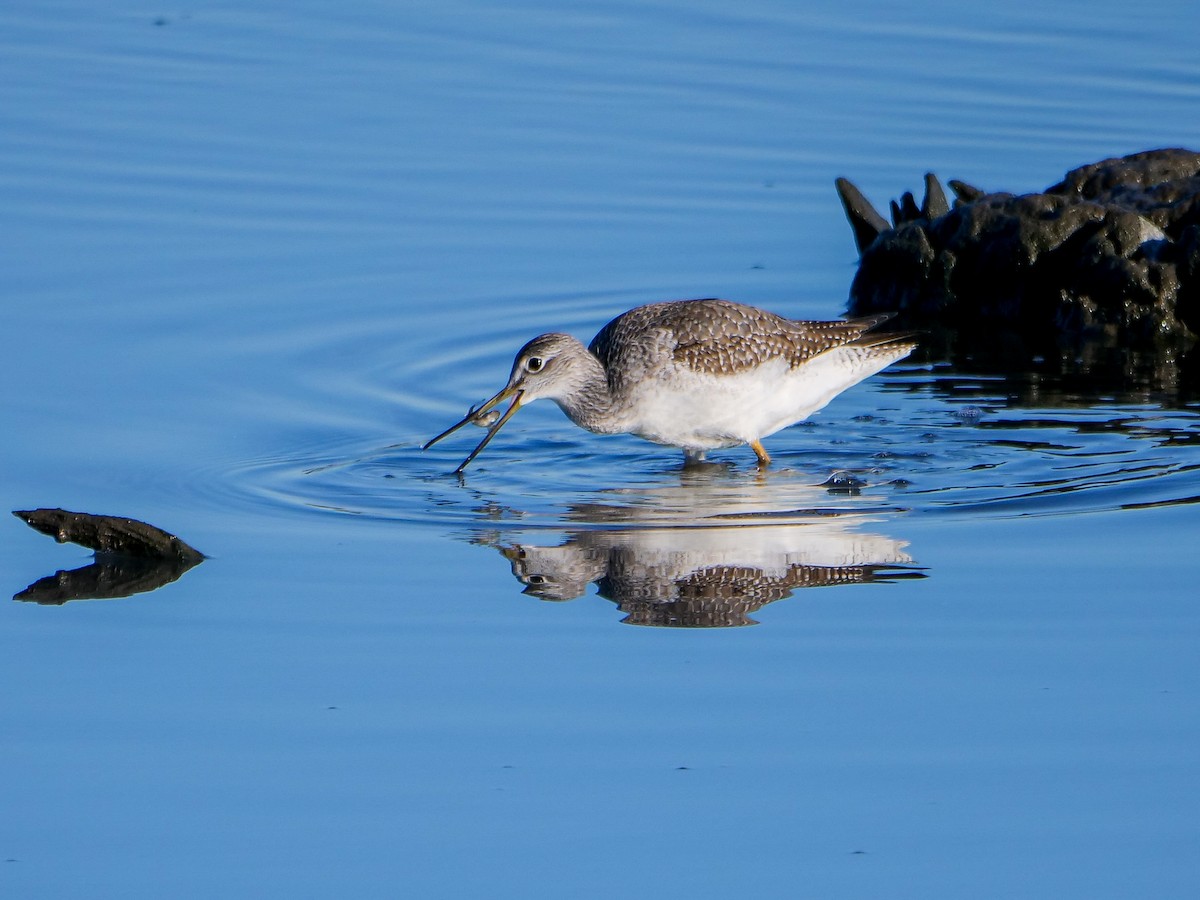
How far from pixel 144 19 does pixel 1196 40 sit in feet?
37.1

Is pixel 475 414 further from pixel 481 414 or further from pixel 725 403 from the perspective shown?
pixel 725 403

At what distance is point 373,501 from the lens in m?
9.98

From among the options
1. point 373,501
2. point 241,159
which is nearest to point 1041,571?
point 373,501

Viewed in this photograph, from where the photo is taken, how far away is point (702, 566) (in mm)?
8945

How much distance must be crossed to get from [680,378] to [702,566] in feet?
7.67

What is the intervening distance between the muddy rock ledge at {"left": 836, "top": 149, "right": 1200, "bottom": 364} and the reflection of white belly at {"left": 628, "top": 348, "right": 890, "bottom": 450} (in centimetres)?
279

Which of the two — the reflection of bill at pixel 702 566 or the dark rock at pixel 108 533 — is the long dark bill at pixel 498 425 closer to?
the reflection of bill at pixel 702 566

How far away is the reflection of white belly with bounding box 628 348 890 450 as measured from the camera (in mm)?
11062

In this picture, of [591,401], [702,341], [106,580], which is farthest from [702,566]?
[106,580]

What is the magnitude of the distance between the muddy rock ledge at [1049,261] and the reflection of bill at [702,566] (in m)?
4.98

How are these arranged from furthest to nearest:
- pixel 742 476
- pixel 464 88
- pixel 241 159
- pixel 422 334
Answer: pixel 464 88, pixel 241 159, pixel 422 334, pixel 742 476

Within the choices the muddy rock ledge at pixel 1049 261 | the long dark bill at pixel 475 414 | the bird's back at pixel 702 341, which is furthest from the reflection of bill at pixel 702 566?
the muddy rock ledge at pixel 1049 261

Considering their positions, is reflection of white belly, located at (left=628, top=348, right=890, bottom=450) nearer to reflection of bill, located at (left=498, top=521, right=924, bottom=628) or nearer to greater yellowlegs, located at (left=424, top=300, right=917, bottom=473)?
greater yellowlegs, located at (left=424, top=300, right=917, bottom=473)

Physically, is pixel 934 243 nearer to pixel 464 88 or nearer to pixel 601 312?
pixel 601 312
